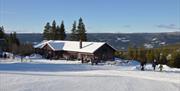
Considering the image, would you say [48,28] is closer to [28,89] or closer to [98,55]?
[98,55]

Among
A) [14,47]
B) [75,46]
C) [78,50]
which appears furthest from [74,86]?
[14,47]

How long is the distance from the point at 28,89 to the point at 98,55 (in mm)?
44514

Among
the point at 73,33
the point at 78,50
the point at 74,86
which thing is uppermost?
the point at 73,33

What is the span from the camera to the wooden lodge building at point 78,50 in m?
64.9

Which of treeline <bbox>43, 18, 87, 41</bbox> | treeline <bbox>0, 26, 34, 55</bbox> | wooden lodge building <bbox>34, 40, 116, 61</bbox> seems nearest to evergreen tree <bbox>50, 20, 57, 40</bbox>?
treeline <bbox>43, 18, 87, 41</bbox>

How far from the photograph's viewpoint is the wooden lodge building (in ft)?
213

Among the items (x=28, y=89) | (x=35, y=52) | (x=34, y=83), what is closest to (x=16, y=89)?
(x=28, y=89)

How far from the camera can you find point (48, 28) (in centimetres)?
9650

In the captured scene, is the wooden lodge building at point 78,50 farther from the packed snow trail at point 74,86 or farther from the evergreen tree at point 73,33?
the packed snow trail at point 74,86

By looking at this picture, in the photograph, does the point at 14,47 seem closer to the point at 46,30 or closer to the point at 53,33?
the point at 53,33

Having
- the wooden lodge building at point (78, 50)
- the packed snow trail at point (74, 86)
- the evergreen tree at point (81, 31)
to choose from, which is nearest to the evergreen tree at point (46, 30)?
the evergreen tree at point (81, 31)

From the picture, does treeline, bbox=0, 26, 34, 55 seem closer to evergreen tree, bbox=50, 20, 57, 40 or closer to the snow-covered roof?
the snow-covered roof

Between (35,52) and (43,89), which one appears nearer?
(43,89)

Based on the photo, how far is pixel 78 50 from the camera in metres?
68.4
